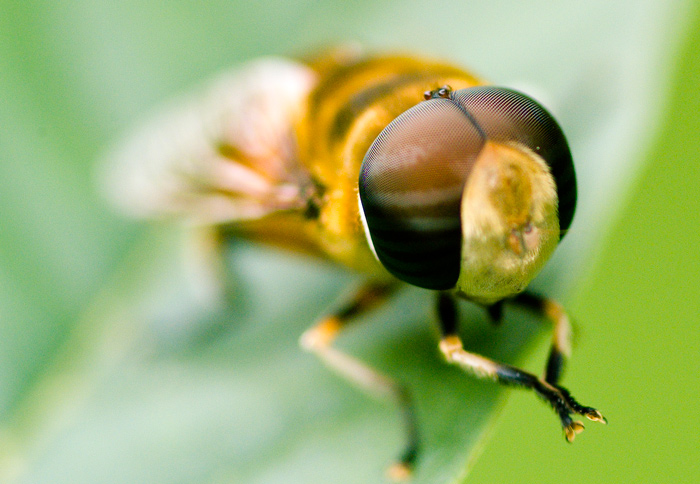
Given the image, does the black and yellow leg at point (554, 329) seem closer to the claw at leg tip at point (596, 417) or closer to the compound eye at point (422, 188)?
the claw at leg tip at point (596, 417)

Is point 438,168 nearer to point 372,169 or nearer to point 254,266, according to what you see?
point 372,169

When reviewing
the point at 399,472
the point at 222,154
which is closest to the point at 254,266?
the point at 222,154

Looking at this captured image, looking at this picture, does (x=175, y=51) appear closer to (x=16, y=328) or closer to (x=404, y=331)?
(x=16, y=328)

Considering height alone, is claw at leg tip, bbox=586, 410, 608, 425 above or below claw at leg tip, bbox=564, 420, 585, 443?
above

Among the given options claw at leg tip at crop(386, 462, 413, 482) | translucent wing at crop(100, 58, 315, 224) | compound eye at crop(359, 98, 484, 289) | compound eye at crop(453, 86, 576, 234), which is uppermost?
compound eye at crop(453, 86, 576, 234)

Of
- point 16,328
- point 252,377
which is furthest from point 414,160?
point 16,328

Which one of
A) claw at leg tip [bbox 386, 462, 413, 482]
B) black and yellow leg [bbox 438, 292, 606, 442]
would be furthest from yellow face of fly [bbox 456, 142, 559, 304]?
claw at leg tip [bbox 386, 462, 413, 482]

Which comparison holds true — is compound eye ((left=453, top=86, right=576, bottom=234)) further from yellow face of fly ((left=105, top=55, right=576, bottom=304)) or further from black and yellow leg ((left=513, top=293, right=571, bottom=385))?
black and yellow leg ((left=513, top=293, right=571, bottom=385))
